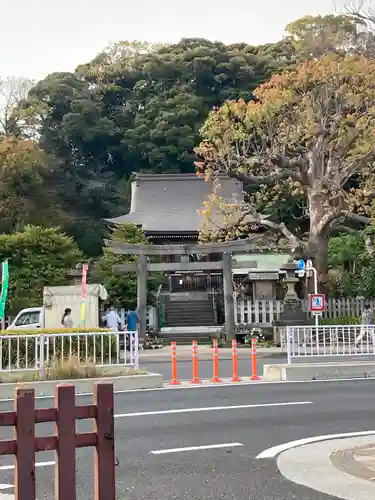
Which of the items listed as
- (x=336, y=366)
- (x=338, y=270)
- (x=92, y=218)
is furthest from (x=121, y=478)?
(x=92, y=218)

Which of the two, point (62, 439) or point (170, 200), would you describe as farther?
point (170, 200)

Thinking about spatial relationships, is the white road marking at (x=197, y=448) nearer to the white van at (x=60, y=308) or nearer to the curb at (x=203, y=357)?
the curb at (x=203, y=357)

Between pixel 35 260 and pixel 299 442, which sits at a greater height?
pixel 35 260

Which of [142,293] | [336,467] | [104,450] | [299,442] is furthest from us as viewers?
[142,293]

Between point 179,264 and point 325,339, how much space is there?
41.2 feet

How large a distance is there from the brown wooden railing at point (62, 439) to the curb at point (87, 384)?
7707 mm

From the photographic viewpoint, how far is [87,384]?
12.5 m

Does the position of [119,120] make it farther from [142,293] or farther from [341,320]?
[341,320]

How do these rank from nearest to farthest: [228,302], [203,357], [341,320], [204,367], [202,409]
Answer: [202,409] → [204,367] → [203,357] → [228,302] → [341,320]

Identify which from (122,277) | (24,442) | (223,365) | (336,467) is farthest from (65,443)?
(122,277)

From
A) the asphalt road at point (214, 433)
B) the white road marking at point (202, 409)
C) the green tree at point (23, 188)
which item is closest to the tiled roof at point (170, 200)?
the green tree at point (23, 188)

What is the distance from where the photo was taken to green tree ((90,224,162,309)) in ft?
98.8

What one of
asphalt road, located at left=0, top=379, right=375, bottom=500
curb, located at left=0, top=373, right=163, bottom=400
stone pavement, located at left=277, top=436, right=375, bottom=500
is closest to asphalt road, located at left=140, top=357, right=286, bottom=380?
curb, located at left=0, top=373, right=163, bottom=400

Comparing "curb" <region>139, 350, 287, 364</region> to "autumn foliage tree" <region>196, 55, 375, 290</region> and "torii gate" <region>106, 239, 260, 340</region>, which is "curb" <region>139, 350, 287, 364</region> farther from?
"autumn foliage tree" <region>196, 55, 375, 290</region>
